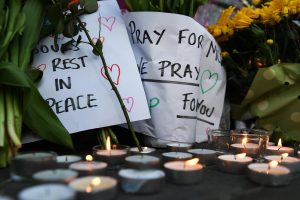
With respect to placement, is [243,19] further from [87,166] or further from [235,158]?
[87,166]

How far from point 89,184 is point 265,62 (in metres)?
0.63

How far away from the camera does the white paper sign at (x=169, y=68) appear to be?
78cm

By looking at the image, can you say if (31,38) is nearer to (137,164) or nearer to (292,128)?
(137,164)

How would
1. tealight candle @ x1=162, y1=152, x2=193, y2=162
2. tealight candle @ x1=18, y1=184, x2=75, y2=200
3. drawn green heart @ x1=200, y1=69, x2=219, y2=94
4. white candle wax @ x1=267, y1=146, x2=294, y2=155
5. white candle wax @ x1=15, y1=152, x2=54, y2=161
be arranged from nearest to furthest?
tealight candle @ x1=18, y1=184, x2=75, y2=200
white candle wax @ x1=15, y1=152, x2=54, y2=161
tealight candle @ x1=162, y1=152, x2=193, y2=162
white candle wax @ x1=267, y1=146, x2=294, y2=155
drawn green heart @ x1=200, y1=69, x2=219, y2=94

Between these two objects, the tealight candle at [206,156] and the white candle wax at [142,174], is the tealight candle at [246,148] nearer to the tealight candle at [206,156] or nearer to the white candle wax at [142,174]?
the tealight candle at [206,156]

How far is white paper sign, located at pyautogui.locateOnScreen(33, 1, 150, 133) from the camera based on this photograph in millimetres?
716

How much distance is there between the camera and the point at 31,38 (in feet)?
2.32

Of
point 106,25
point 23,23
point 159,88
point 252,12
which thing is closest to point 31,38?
point 23,23

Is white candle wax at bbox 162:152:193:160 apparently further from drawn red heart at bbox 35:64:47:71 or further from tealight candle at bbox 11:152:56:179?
drawn red heart at bbox 35:64:47:71

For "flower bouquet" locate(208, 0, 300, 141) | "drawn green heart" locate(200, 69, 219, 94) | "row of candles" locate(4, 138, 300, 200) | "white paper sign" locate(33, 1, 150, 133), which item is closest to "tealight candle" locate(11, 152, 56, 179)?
"row of candles" locate(4, 138, 300, 200)

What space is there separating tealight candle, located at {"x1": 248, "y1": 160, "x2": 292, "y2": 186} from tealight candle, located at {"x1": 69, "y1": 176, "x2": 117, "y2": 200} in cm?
20

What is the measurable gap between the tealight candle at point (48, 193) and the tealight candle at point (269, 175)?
266 mm

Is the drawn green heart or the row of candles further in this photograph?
the drawn green heart

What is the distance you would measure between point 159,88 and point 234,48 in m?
0.31
